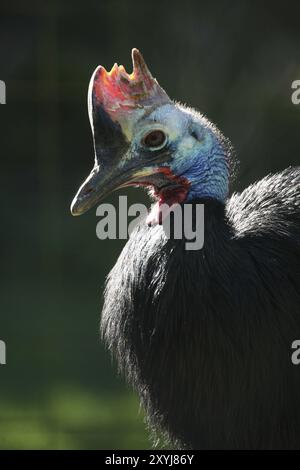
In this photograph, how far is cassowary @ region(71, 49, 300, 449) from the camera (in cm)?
219

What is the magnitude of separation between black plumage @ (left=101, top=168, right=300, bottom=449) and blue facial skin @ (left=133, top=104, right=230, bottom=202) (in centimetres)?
4

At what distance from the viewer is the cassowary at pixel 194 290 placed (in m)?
2.19

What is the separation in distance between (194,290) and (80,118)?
2749 millimetres

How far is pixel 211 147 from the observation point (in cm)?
232

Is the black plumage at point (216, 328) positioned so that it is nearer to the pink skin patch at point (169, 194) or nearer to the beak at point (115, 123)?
the pink skin patch at point (169, 194)

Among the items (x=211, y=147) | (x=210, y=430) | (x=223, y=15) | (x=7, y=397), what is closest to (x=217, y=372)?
(x=210, y=430)

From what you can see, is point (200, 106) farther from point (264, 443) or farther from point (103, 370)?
point (264, 443)

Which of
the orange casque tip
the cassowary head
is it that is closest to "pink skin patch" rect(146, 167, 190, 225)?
the cassowary head

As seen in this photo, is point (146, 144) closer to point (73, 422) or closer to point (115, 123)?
point (115, 123)

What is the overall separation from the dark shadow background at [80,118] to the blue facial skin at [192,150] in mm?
1650

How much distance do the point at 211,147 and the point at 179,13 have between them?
233 cm

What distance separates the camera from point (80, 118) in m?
4.83
